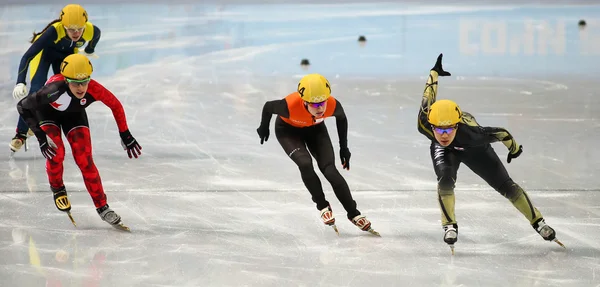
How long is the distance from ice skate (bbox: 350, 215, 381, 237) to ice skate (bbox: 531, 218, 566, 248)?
2.76 feet

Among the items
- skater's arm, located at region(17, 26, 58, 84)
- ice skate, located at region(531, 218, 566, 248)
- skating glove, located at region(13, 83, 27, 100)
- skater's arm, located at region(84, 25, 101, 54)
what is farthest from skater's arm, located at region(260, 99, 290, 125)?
skater's arm, located at region(84, 25, 101, 54)

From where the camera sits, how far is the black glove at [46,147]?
530 cm

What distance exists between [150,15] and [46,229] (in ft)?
37.9

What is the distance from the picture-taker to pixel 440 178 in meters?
4.96

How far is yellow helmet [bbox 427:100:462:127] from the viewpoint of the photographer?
4.73m

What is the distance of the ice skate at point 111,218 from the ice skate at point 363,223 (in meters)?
1.27

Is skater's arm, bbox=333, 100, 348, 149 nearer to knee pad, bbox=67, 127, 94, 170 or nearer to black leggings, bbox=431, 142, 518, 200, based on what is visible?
black leggings, bbox=431, 142, 518, 200

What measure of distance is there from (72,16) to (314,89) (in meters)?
2.13

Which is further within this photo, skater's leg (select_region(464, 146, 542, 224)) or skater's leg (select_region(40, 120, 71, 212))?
skater's leg (select_region(40, 120, 71, 212))

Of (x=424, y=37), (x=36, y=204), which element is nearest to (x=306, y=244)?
(x=36, y=204)

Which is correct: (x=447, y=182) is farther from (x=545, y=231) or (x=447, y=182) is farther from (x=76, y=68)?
(x=76, y=68)

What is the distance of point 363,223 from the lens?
525 centimetres

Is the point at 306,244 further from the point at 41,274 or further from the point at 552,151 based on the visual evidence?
the point at 552,151

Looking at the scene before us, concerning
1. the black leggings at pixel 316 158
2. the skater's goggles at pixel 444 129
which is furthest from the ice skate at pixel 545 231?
the black leggings at pixel 316 158
